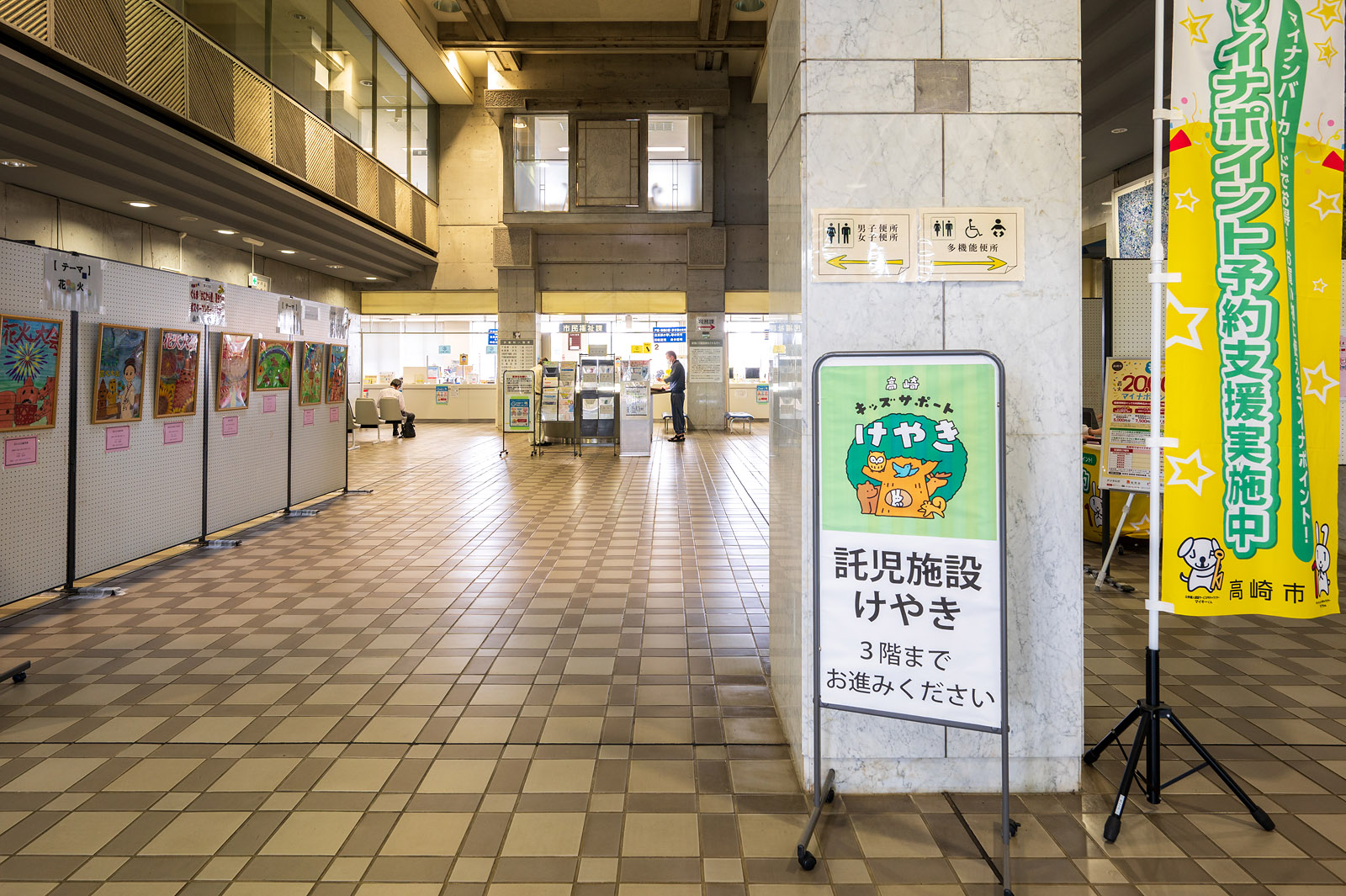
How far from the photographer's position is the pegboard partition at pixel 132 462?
14.4 feet

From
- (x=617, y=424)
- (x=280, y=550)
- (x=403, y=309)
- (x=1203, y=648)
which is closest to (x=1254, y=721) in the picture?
(x=1203, y=648)

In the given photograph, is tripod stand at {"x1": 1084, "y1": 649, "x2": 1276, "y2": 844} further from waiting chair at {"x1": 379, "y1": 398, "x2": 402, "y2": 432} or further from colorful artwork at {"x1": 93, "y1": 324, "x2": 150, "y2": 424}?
waiting chair at {"x1": 379, "y1": 398, "x2": 402, "y2": 432}

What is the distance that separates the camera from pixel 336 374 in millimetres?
8164

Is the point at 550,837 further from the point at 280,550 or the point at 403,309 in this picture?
the point at 403,309

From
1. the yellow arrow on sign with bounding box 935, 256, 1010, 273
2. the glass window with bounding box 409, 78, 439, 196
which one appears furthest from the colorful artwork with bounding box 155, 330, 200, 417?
the glass window with bounding box 409, 78, 439, 196

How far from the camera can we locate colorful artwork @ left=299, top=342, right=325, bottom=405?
7496mm

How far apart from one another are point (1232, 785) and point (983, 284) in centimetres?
165

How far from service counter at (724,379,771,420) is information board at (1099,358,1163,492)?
14661 millimetres

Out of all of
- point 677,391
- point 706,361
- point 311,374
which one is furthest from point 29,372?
point 706,361

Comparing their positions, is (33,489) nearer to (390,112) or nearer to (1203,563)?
(1203,563)

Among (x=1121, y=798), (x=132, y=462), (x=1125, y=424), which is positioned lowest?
(x=1121, y=798)

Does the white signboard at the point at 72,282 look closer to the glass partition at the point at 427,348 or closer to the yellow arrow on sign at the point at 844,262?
the yellow arrow on sign at the point at 844,262

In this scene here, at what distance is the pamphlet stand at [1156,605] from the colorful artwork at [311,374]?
6996mm

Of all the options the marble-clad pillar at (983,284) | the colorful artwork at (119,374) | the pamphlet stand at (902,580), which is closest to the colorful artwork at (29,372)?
the colorful artwork at (119,374)
